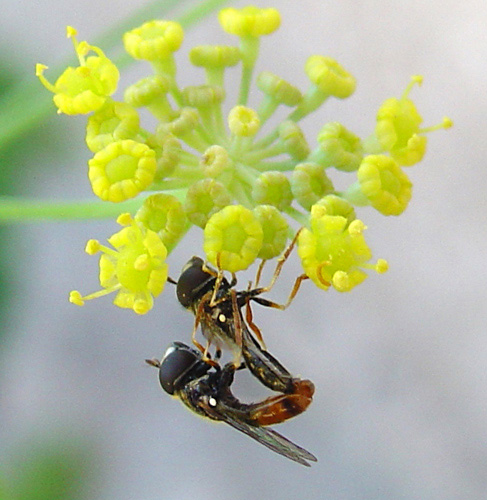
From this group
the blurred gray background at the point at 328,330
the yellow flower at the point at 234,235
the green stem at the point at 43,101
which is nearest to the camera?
the yellow flower at the point at 234,235

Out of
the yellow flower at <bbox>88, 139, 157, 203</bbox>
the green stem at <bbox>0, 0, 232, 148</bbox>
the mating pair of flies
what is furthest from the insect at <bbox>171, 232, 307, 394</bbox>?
the green stem at <bbox>0, 0, 232, 148</bbox>

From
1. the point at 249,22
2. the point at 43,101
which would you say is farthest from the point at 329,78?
the point at 43,101

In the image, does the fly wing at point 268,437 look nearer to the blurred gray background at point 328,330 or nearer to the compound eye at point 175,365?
the compound eye at point 175,365

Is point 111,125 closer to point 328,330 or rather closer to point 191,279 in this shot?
point 191,279

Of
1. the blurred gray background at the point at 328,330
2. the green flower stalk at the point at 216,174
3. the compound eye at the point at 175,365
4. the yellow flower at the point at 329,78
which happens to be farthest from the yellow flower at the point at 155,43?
the blurred gray background at the point at 328,330

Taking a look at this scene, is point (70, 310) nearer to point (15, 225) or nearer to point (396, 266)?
point (15, 225)

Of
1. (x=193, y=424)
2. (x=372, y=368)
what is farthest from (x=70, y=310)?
(x=372, y=368)

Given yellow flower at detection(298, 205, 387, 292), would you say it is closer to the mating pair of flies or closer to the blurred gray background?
the mating pair of flies
